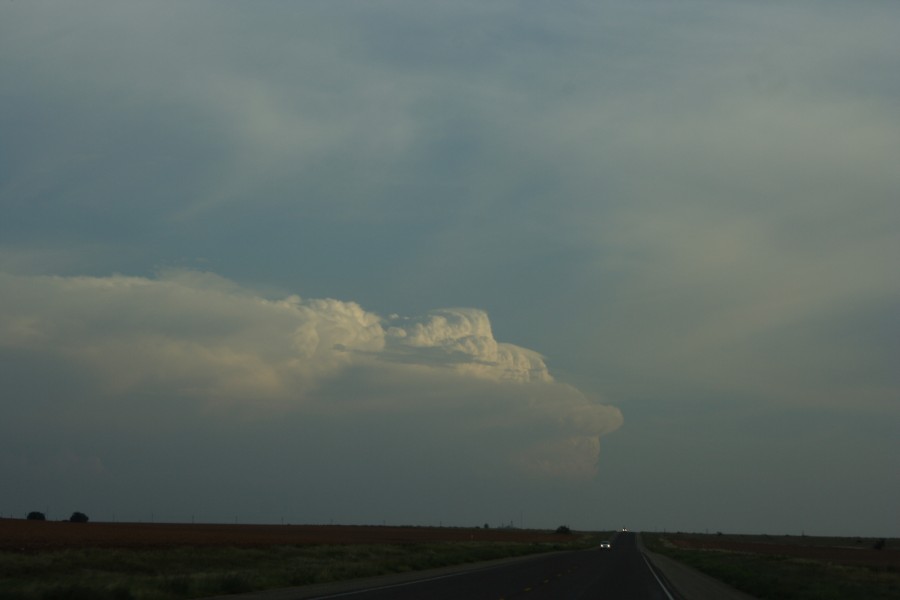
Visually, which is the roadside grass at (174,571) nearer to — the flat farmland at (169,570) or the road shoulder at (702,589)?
the flat farmland at (169,570)

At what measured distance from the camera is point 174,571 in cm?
4541

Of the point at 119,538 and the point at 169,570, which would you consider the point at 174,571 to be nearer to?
the point at 169,570

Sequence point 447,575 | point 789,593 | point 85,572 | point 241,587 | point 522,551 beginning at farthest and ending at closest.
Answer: point 522,551
point 447,575
point 85,572
point 789,593
point 241,587

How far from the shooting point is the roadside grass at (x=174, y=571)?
28406 millimetres

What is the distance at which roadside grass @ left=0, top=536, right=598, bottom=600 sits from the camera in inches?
1118

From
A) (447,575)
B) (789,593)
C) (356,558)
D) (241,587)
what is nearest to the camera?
(241,587)

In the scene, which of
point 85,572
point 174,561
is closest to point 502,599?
point 85,572

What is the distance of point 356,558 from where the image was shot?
6431 centimetres

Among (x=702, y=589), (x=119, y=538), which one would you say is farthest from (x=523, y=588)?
(x=119, y=538)

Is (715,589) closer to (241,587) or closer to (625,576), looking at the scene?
(625,576)

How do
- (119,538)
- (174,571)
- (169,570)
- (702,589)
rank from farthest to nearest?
(119,538) → (169,570) → (174,571) → (702,589)

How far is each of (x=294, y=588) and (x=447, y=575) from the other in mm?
14027

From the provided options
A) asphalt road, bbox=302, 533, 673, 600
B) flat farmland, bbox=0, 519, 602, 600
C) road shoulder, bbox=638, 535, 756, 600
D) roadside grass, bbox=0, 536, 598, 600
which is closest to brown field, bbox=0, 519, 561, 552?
flat farmland, bbox=0, 519, 602, 600

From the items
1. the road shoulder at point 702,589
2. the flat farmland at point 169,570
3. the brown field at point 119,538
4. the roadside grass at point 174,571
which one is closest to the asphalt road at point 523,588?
the road shoulder at point 702,589
